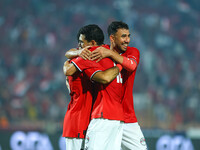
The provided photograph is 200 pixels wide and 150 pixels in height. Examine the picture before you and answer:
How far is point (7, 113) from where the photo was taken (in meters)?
8.56

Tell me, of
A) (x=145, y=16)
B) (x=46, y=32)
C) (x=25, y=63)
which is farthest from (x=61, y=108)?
(x=145, y=16)

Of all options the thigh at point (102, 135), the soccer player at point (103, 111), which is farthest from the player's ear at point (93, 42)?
the thigh at point (102, 135)

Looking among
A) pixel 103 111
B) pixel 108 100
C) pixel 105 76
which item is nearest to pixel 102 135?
pixel 103 111

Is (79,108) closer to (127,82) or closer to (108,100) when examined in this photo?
(108,100)

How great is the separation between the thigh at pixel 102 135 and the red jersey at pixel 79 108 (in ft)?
0.48

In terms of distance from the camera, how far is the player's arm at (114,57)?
2.97 meters

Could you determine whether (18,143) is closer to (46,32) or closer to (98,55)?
(98,55)

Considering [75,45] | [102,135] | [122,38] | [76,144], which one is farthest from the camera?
[75,45]

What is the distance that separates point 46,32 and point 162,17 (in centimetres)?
352

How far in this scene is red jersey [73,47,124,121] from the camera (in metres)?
2.91

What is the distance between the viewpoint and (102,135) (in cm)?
285

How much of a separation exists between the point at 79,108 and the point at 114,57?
0.56 metres

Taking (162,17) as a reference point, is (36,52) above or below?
below

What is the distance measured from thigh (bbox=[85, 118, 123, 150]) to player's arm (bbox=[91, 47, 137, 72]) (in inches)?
20.6
